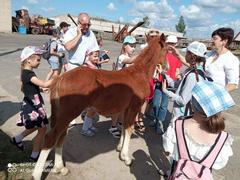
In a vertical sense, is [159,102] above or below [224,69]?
below

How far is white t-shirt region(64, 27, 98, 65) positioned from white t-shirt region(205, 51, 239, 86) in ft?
7.11

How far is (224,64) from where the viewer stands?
4715 millimetres

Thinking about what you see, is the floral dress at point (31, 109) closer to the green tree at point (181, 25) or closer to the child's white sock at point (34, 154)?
the child's white sock at point (34, 154)

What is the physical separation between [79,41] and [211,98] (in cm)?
344

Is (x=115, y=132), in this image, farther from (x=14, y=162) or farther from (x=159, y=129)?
(x=14, y=162)

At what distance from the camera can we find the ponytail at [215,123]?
2.48 metres

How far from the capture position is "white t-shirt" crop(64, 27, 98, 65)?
5.43m

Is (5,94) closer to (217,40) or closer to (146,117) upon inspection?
(146,117)

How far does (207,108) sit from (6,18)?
40.7 m

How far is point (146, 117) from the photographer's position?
7.28 meters

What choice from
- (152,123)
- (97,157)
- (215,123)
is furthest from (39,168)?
(152,123)

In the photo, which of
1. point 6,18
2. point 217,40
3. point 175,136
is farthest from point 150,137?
point 6,18

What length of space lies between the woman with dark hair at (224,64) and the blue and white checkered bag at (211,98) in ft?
7.64

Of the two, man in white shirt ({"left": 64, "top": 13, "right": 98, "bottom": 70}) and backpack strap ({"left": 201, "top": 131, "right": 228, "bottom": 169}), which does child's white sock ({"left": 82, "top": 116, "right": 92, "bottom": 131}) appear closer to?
man in white shirt ({"left": 64, "top": 13, "right": 98, "bottom": 70})
